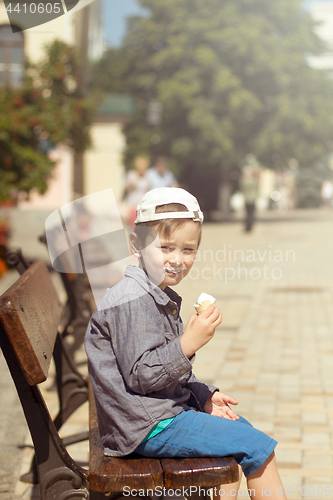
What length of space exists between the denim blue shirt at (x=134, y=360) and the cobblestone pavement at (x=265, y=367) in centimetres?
21

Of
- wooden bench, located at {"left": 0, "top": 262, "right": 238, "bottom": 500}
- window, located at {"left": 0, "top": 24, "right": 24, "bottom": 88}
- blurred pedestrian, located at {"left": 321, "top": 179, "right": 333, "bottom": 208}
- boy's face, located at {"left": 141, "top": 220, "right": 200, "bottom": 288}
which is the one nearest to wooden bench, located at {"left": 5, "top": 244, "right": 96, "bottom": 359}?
wooden bench, located at {"left": 0, "top": 262, "right": 238, "bottom": 500}

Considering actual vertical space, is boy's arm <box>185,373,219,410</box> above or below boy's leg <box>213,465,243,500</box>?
above

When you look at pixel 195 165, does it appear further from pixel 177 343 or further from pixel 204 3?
pixel 177 343

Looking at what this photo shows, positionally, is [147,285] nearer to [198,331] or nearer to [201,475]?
[198,331]

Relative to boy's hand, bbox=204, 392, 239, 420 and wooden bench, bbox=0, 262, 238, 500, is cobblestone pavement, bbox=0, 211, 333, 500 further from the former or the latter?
wooden bench, bbox=0, 262, 238, 500

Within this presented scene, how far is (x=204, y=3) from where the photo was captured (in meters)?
18.8

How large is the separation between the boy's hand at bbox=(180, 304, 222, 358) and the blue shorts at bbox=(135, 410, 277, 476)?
0.77 feet

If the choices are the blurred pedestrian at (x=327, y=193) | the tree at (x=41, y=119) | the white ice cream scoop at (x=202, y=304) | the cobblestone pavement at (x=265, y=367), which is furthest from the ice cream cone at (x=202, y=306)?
the blurred pedestrian at (x=327, y=193)

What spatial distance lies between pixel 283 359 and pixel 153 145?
23483 mm

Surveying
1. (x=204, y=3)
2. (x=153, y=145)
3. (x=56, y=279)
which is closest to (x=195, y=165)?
(x=153, y=145)

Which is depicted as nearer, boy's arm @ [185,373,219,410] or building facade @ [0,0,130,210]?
boy's arm @ [185,373,219,410]

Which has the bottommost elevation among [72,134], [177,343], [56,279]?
[56,279]

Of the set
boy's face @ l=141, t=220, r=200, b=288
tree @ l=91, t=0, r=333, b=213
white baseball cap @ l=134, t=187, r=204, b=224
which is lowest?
tree @ l=91, t=0, r=333, b=213

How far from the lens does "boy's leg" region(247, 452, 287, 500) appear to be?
1.92 meters
